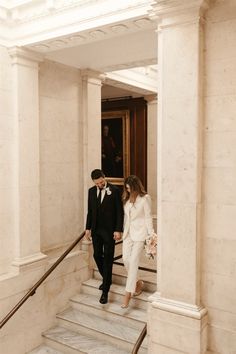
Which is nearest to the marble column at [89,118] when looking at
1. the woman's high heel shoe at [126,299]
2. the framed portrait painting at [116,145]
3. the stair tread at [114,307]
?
the stair tread at [114,307]

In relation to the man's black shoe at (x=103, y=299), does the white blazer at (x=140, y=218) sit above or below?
above

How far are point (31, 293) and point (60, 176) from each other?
1.95 m

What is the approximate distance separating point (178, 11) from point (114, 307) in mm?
4268

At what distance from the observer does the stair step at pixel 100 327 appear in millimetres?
5199

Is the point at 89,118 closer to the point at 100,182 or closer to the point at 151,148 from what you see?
the point at 100,182

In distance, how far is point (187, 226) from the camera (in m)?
3.60

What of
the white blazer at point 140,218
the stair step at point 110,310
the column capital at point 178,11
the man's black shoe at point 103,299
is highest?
the column capital at point 178,11

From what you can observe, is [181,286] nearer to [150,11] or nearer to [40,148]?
[150,11]

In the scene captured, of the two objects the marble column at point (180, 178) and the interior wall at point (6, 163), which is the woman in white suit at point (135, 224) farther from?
the interior wall at point (6, 163)

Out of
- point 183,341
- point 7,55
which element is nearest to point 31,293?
point 183,341

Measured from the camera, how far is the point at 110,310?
564 cm

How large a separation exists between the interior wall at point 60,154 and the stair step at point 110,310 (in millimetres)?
1011

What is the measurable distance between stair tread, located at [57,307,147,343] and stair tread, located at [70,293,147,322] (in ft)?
0.46

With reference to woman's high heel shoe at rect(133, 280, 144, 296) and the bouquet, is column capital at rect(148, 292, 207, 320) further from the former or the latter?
woman's high heel shoe at rect(133, 280, 144, 296)
